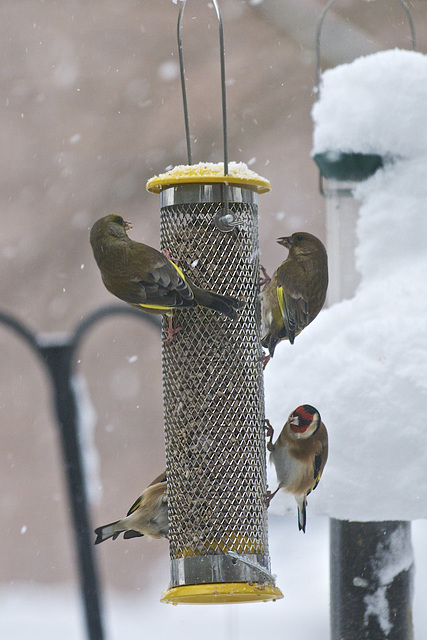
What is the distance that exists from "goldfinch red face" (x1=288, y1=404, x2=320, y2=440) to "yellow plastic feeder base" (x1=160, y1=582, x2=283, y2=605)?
468mm

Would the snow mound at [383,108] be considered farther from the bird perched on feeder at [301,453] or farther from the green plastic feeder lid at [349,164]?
the bird perched on feeder at [301,453]

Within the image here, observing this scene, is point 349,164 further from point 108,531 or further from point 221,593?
point 221,593

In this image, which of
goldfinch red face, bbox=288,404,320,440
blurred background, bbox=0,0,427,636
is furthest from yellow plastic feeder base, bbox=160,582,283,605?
blurred background, bbox=0,0,427,636

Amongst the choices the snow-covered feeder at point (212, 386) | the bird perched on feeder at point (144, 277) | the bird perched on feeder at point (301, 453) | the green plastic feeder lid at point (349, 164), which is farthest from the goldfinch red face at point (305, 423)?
the green plastic feeder lid at point (349, 164)

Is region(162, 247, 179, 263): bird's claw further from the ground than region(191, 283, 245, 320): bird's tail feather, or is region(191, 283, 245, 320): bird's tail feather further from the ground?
region(162, 247, 179, 263): bird's claw

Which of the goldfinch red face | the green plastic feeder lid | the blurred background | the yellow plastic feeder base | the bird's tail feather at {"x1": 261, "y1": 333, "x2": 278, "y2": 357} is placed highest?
the blurred background

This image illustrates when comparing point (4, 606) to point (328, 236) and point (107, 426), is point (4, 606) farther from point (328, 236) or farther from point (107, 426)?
point (328, 236)

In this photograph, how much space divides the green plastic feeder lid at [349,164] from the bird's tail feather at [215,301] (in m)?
1.22

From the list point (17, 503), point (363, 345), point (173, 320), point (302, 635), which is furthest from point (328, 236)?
point (17, 503)

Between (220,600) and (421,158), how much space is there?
5.94 ft

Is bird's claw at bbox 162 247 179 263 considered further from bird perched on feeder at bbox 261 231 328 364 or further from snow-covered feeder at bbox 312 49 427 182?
snow-covered feeder at bbox 312 49 427 182

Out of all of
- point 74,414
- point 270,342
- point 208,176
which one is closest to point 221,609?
point 74,414

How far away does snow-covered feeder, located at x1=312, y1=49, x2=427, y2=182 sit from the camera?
3.70 metres

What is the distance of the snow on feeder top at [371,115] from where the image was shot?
12.2 ft
